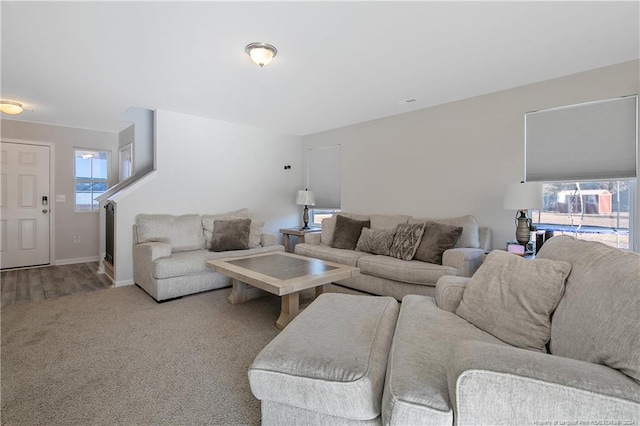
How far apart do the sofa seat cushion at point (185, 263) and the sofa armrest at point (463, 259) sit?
244cm

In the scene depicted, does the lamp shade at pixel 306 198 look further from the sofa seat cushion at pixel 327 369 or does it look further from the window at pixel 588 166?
the sofa seat cushion at pixel 327 369

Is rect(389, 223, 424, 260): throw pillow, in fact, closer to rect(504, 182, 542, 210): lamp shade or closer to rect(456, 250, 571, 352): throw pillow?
rect(504, 182, 542, 210): lamp shade

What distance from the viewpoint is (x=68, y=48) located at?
8.16ft

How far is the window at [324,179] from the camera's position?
17.4 feet

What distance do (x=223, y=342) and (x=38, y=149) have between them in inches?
203

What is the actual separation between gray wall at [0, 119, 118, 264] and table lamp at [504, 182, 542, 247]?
6.50 m

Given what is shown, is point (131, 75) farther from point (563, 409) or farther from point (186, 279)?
point (563, 409)

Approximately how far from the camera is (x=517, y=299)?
59.9 inches

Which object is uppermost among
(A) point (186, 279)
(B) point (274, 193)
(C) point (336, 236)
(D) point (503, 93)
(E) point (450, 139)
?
(D) point (503, 93)

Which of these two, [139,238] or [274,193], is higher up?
[274,193]

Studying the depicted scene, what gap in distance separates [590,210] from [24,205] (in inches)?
303

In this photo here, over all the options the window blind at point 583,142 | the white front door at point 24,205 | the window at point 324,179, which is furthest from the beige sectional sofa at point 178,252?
the window blind at point 583,142

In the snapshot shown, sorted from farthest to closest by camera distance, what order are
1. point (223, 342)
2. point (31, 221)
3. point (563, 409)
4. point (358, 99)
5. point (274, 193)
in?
1. point (274, 193)
2. point (31, 221)
3. point (358, 99)
4. point (223, 342)
5. point (563, 409)

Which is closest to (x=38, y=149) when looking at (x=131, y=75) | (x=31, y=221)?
(x=31, y=221)
